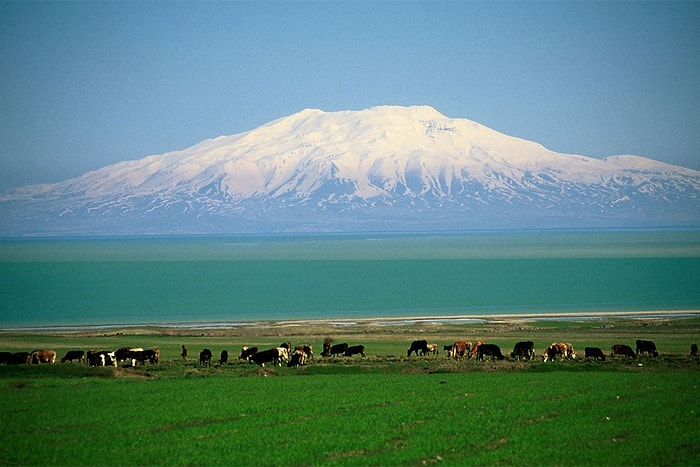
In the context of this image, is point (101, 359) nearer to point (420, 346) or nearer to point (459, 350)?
point (420, 346)

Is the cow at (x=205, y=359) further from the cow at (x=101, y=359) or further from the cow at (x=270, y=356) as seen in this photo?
the cow at (x=101, y=359)

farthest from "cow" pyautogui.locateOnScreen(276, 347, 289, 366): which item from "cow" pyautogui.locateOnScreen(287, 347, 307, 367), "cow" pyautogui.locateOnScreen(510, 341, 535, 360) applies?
"cow" pyautogui.locateOnScreen(510, 341, 535, 360)

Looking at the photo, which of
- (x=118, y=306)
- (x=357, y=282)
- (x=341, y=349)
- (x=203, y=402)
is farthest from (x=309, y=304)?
(x=203, y=402)

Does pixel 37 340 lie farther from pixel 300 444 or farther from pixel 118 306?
pixel 300 444

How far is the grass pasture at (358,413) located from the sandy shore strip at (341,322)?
19.2 meters

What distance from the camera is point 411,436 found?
1742cm

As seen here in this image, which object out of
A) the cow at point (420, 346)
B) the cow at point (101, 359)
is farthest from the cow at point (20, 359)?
the cow at point (420, 346)

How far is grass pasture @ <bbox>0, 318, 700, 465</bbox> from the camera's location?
52.3 ft

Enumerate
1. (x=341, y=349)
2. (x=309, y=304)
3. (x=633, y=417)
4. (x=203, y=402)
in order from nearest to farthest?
(x=633, y=417) → (x=203, y=402) → (x=341, y=349) → (x=309, y=304)

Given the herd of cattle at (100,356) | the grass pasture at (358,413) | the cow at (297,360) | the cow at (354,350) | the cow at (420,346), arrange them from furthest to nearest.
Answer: the cow at (354,350) < the cow at (420,346) < the herd of cattle at (100,356) < the cow at (297,360) < the grass pasture at (358,413)

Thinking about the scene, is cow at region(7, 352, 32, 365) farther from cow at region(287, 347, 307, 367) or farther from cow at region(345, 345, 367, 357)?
cow at region(345, 345, 367, 357)

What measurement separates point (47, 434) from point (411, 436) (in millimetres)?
7666

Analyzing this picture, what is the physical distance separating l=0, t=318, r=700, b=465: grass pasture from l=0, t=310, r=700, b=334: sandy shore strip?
19.2 meters

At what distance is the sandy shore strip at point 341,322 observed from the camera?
51.2 metres
